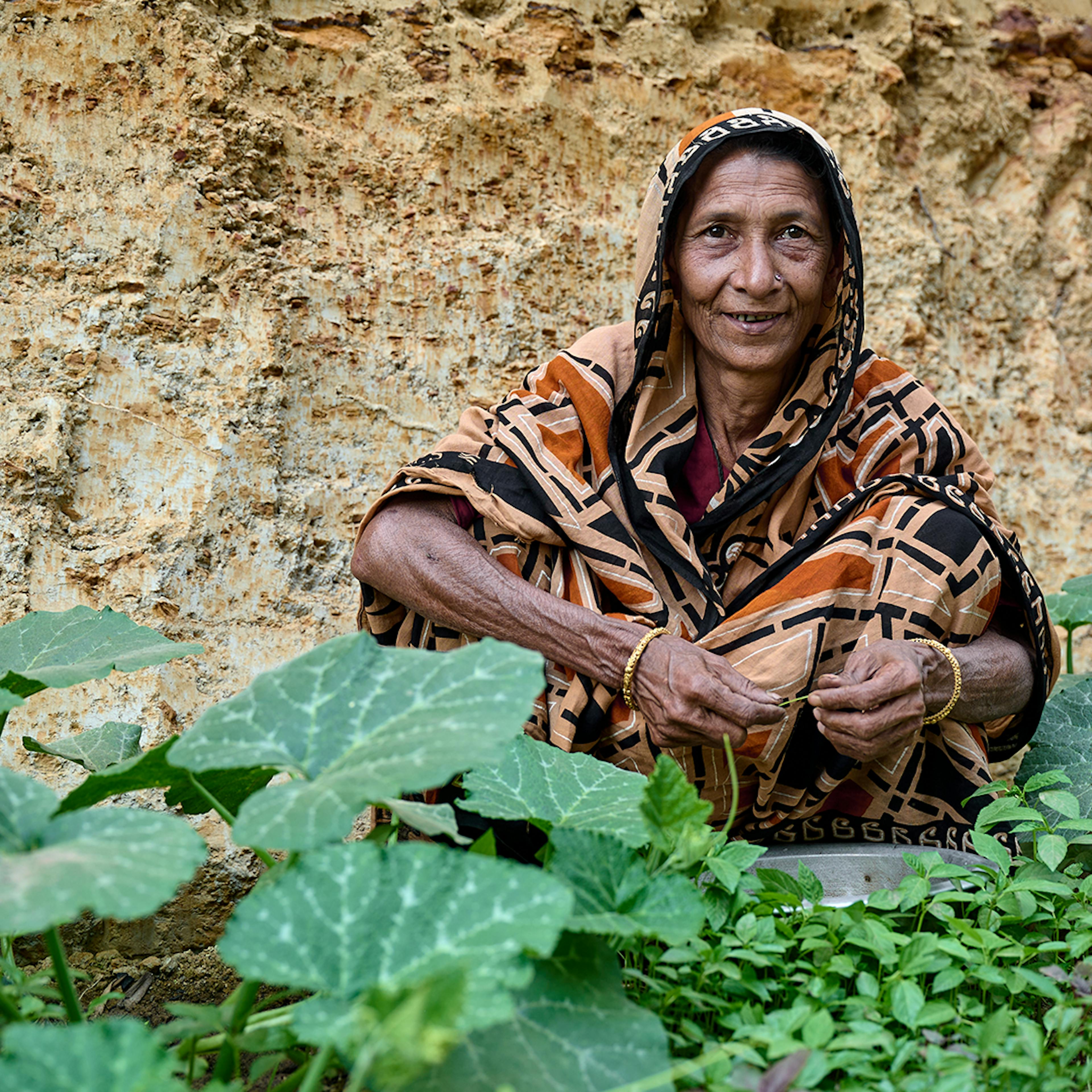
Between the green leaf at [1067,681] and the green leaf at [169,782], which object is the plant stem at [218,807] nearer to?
the green leaf at [169,782]

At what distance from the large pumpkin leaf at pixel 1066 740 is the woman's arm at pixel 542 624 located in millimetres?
721

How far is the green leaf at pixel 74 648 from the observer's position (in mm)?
1729

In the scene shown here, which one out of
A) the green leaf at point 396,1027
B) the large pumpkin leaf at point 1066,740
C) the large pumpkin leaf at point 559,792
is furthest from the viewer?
the large pumpkin leaf at point 1066,740

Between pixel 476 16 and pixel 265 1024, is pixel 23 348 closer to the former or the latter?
pixel 476 16

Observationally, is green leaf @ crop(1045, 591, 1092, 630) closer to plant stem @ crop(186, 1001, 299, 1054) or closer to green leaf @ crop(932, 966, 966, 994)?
green leaf @ crop(932, 966, 966, 994)

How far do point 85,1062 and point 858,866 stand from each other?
1.66m

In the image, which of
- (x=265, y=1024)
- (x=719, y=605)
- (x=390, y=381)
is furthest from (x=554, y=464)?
(x=265, y=1024)

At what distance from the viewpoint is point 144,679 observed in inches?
107

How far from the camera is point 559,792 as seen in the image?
60.2 inches

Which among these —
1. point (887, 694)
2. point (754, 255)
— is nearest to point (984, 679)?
point (887, 694)

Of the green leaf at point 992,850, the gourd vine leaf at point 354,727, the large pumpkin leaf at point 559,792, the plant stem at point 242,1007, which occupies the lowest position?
the plant stem at point 242,1007

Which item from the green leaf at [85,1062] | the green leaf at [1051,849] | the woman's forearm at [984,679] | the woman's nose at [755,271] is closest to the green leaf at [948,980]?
the green leaf at [1051,849]

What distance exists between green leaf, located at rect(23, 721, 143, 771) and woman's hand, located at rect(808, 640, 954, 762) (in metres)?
1.27

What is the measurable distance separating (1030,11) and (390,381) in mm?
2748
